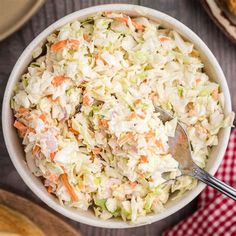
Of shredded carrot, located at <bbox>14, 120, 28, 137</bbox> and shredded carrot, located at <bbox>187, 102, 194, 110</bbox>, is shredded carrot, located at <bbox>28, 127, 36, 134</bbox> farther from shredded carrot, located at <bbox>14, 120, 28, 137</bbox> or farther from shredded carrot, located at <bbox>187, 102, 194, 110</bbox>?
shredded carrot, located at <bbox>187, 102, 194, 110</bbox>

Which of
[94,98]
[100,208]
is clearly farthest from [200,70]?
[100,208]

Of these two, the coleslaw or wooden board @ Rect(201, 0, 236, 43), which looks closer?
the coleslaw

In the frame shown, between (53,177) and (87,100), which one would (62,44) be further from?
(53,177)

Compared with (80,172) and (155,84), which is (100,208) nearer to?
(80,172)

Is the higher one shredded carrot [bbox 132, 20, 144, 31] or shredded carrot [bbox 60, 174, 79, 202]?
shredded carrot [bbox 132, 20, 144, 31]

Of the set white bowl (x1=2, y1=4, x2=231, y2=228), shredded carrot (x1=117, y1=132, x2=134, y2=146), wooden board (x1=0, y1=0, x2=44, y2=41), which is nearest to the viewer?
shredded carrot (x1=117, y1=132, x2=134, y2=146)

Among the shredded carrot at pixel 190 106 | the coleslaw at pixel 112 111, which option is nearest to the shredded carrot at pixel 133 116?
the coleslaw at pixel 112 111

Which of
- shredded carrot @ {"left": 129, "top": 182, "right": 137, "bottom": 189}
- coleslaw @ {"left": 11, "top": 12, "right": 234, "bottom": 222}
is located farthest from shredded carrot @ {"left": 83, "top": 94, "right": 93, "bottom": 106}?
shredded carrot @ {"left": 129, "top": 182, "right": 137, "bottom": 189}
